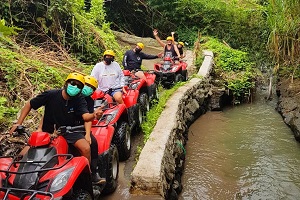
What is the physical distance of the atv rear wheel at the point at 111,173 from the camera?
4.68m

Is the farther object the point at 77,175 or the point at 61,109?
the point at 61,109

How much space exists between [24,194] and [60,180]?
12.6 inches

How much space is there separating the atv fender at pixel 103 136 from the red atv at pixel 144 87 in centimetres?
252

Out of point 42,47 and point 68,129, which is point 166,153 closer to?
point 68,129

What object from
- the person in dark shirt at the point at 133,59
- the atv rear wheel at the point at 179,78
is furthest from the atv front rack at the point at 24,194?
the atv rear wheel at the point at 179,78

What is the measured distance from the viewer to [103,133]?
482cm

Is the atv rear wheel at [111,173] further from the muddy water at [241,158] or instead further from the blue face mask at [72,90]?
the muddy water at [241,158]

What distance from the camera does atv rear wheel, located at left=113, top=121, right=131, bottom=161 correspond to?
18.7 feet

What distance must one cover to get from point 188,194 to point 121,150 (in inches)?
56.1

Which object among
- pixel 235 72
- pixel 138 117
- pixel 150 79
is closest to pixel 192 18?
pixel 235 72

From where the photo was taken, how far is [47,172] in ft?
11.2

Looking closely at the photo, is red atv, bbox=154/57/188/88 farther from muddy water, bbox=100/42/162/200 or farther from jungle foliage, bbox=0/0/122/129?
muddy water, bbox=100/42/162/200

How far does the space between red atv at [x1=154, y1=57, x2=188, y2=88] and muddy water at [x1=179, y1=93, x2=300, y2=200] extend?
1385 millimetres

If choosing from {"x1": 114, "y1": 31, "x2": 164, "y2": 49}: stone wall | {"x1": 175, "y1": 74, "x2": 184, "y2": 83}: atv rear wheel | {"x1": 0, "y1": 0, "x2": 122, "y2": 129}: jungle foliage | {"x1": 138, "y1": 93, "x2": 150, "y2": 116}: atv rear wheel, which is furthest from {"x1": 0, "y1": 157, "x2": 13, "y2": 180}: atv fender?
{"x1": 114, "y1": 31, "x2": 164, "y2": 49}: stone wall
